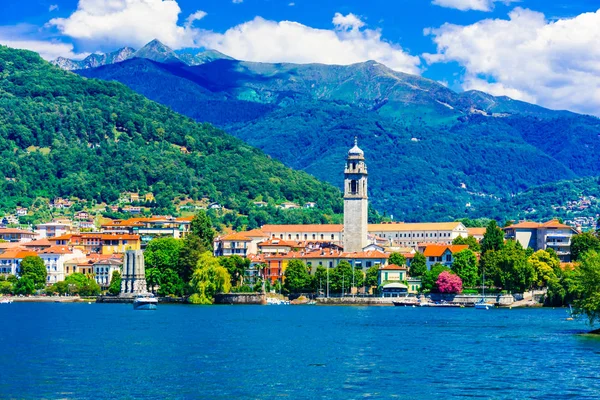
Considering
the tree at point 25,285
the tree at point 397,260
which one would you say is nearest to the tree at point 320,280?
the tree at point 397,260

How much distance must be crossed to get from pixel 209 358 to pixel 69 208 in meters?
138

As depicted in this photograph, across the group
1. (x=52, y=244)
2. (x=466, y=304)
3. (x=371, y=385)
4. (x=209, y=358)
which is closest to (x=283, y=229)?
(x=52, y=244)

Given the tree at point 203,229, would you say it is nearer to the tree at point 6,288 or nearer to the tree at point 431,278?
the tree at point 6,288

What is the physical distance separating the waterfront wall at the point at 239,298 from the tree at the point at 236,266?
5.31 m

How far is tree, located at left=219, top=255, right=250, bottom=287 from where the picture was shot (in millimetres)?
126312

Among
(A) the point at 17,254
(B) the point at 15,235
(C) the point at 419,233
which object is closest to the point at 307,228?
(C) the point at 419,233

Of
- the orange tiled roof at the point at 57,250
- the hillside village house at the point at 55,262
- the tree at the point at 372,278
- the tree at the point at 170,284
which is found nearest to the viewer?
the tree at the point at 170,284

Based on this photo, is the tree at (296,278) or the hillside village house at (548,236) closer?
the tree at (296,278)

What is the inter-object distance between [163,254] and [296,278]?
16487 mm

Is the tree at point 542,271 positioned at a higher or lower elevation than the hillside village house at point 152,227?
lower

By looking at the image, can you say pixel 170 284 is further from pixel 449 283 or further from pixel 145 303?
pixel 449 283

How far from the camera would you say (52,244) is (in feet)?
501

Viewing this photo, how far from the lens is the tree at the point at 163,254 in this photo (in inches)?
5049

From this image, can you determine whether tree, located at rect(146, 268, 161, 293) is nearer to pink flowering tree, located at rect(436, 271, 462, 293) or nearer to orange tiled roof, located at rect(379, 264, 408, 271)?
orange tiled roof, located at rect(379, 264, 408, 271)
